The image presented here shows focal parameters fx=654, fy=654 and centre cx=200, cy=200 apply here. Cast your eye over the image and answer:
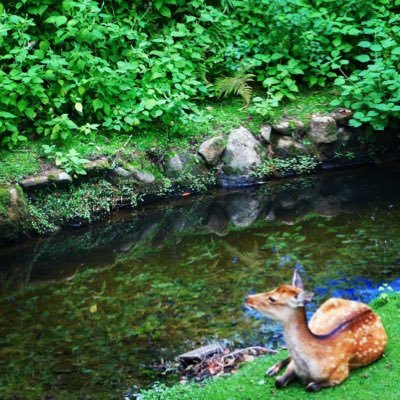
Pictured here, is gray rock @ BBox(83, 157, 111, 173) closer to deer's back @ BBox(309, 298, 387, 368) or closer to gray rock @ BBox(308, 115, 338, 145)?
gray rock @ BBox(308, 115, 338, 145)

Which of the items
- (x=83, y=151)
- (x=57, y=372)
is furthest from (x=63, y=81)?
(x=57, y=372)

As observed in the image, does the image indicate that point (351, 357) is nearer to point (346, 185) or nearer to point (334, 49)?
point (346, 185)

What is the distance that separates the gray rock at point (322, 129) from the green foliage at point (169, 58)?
481mm

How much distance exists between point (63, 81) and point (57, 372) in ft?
19.9

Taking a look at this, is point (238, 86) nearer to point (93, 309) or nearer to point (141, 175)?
point (141, 175)

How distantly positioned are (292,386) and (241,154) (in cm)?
706

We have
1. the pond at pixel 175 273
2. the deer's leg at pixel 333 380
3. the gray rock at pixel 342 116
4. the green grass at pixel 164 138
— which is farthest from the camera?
the gray rock at pixel 342 116

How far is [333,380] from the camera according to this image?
507cm

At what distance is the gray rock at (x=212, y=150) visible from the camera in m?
11.8

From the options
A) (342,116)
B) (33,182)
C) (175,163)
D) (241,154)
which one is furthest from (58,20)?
(342,116)

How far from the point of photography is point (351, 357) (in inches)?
205

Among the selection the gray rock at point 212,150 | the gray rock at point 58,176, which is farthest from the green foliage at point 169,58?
the gray rock at point 58,176

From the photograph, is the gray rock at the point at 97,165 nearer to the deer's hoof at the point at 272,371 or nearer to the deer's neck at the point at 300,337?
the deer's hoof at the point at 272,371

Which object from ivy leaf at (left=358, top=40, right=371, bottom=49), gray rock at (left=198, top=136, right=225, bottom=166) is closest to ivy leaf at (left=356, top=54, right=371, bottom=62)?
ivy leaf at (left=358, top=40, right=371, bottom=49)
